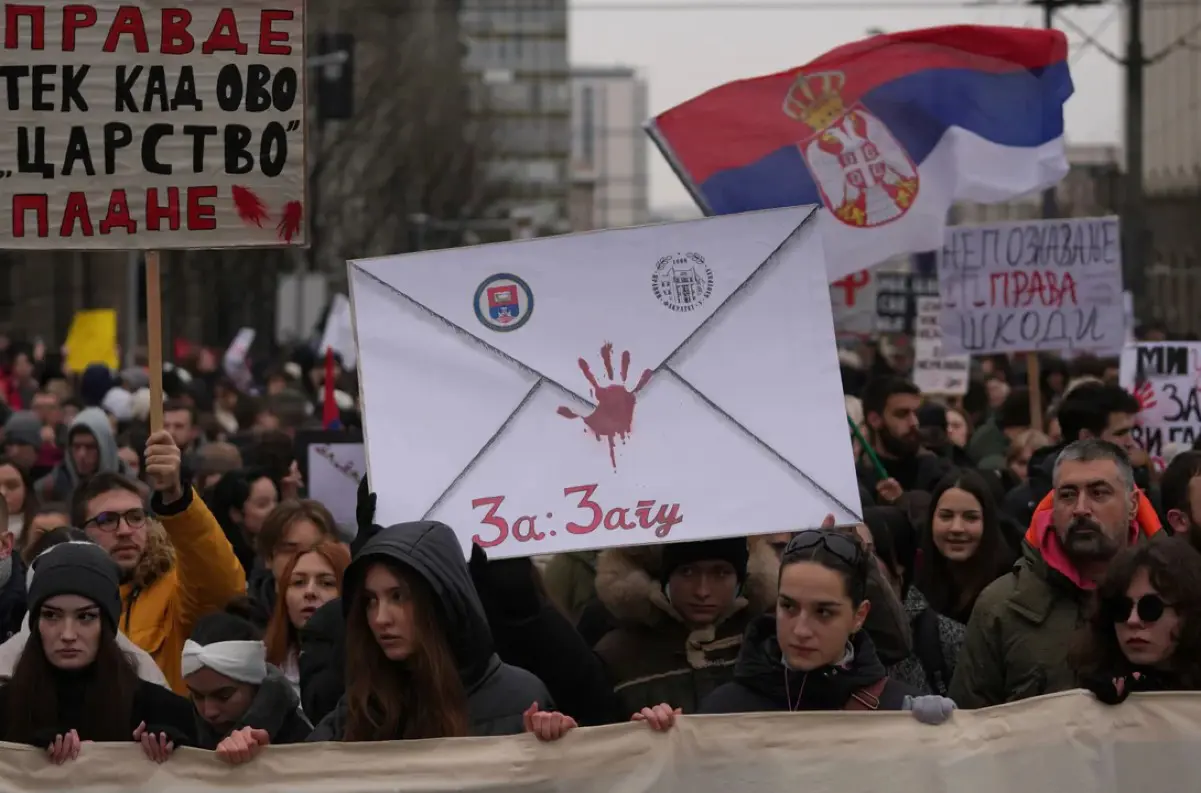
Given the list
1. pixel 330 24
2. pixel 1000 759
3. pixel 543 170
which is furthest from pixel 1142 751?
pixel 543 170

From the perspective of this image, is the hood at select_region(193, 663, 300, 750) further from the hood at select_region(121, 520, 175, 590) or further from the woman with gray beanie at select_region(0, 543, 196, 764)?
the hood at select_region(121, 520, 175, 590)

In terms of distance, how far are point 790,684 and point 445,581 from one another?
817mm

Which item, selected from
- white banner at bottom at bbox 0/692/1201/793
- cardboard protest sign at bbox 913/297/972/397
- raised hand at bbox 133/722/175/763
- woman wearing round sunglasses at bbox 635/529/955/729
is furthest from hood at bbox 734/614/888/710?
cardboard protest sign at bbox 913/297/972/397

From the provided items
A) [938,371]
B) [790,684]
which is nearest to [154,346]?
[790,684]

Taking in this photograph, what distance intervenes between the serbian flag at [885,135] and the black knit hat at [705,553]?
3.53 meters

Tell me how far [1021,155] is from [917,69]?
62cm

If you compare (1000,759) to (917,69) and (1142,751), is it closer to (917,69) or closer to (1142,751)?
(1142,751)

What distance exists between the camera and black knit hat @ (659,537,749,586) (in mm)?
6234

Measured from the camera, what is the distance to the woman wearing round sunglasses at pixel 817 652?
506 centimetres

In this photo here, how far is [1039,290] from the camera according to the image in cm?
1259

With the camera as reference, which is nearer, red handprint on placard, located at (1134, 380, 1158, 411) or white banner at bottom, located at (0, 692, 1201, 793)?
white banner at bottom, located at (0, 692, 1201, 793)

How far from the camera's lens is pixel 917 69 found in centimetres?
1046

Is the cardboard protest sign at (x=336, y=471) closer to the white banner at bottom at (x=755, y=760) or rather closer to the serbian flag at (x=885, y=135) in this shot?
the serbian flag at (x=885, y=135)

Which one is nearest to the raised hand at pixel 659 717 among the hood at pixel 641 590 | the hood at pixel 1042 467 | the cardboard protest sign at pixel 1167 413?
the hood at pixel 641 590
